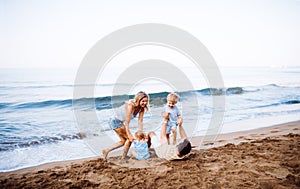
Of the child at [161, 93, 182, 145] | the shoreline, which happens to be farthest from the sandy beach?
the child at [161, 93, 182, 145]

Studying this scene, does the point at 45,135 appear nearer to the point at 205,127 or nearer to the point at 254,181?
the point at 205,127

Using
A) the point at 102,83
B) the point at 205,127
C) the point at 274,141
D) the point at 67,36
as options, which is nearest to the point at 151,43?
the point at 205,127

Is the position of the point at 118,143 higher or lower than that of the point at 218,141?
higher

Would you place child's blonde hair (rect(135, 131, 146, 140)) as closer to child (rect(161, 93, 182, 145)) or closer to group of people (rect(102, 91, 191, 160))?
group of people (rect(102, 91, 191, 160))

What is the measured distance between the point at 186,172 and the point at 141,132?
1.05 meters

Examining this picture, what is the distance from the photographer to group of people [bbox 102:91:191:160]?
343 centimetres

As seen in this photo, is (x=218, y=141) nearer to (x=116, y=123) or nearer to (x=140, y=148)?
Result: (x=140, y=148)

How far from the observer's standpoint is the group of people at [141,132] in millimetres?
3428

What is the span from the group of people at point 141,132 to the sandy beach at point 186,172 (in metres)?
0.14

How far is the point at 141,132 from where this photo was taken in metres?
3.67

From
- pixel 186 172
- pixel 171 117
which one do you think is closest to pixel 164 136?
pixel 171 117

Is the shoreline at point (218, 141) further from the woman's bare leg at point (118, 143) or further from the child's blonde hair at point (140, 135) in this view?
the child's blonde hair at point (140, 135)

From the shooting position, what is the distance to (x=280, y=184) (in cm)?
248

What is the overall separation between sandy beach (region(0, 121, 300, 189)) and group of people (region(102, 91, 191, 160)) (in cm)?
14
